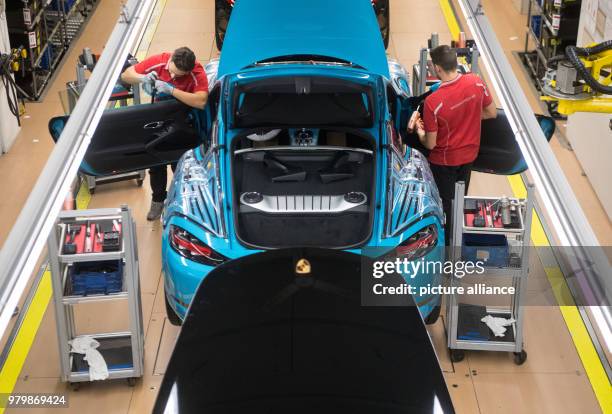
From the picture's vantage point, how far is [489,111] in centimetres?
666

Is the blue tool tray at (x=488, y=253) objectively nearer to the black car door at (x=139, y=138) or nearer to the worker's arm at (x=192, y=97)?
the black car door at (x=139, y=138)

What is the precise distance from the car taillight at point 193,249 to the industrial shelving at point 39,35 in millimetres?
5620

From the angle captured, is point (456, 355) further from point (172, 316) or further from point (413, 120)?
point (172, 316)

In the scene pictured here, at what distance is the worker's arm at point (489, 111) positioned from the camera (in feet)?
21.8

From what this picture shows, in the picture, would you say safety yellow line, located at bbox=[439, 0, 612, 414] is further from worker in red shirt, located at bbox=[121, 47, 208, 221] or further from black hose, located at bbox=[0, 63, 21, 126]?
black hose, located at bbox=[0, 63, 21, 126]

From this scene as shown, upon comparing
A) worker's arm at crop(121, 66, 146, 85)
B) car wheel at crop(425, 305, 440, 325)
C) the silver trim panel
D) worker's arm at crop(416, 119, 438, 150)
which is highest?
worker's arm at crop(121, 66, 146, 85)

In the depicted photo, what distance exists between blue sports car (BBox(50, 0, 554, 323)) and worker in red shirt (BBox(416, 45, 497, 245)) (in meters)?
0.18

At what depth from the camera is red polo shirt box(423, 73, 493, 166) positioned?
651cm

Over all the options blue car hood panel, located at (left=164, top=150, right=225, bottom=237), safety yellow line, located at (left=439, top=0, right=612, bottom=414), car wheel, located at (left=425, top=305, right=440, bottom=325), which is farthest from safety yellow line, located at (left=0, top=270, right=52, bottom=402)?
safety yellow line, located at (left=439, top=0, right=612, bottom=414)

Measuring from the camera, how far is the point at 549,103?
33.6 feet

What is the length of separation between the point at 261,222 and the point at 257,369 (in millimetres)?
2948

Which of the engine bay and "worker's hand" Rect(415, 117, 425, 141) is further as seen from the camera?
"worker's hand" Rect(415, 117, 425, 141)

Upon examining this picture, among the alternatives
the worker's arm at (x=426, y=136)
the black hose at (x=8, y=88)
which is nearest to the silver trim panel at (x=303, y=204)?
the worker's arm at (x=426, y=136)

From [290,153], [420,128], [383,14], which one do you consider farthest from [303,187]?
[383,14]
